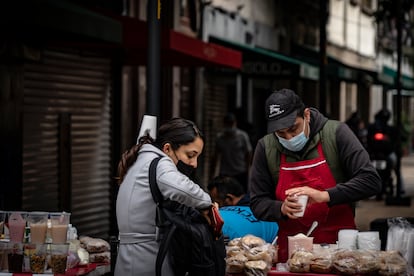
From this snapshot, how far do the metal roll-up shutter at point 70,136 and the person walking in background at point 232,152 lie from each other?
1682 millimetres

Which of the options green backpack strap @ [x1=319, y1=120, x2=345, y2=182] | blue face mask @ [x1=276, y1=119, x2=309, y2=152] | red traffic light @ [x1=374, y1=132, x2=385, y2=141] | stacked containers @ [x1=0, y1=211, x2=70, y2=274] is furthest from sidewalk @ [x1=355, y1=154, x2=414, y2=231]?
stacked containers @ [x1=0, y1=211, x2=70, y2=274]

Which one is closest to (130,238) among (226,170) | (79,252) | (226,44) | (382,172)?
(79,252)

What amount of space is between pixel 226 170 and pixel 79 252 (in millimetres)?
10401

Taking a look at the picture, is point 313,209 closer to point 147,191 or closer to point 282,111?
point 282,111

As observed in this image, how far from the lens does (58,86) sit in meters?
14.8

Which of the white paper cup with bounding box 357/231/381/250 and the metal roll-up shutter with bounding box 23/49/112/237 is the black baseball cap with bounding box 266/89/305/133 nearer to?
the white paper cup with bounding box 357/231/381/250

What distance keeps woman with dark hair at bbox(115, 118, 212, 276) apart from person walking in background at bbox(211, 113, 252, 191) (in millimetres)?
10949

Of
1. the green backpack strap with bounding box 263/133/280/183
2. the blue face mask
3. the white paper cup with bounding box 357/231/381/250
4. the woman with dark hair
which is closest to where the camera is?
the woman with dark hair

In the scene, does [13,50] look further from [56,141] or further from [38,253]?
[38,253]

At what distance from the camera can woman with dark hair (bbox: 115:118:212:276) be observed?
19.8ft

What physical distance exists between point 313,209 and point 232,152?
33.7 feet

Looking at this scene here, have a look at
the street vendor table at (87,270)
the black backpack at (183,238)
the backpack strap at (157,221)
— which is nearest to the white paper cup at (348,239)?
the black backpack at (183,238)

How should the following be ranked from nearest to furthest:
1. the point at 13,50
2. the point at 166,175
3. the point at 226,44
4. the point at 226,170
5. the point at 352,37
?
the point at 166,175 → the point at 13,50 → the point at 226,170 → the point at 226,44 → the point at 352,37

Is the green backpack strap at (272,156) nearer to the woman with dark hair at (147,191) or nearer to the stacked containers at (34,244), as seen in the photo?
the woman with dark hair at (147,191)
